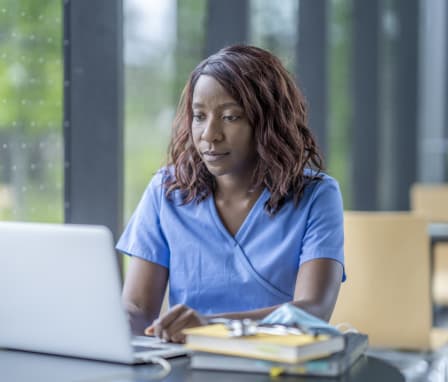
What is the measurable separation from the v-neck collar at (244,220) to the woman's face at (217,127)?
8 cm

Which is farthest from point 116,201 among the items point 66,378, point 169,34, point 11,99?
point 66,378

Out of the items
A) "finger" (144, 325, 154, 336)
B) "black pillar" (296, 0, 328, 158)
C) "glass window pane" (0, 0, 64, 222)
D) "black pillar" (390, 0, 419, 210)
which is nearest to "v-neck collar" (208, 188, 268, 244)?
"finger" (144, 325, 154, 336)

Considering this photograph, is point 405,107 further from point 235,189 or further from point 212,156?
point 212,156

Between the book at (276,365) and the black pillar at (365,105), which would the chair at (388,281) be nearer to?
the book at (276,365)

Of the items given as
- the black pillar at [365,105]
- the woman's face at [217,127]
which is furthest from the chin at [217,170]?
the black pillar at [365,105]

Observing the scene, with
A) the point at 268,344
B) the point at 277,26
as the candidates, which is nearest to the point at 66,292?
the point at 268,344

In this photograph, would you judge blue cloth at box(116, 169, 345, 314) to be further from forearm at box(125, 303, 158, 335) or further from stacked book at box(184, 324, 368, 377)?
stacked book at box(184, 324, 368, 377)

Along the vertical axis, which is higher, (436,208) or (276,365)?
(276,365)

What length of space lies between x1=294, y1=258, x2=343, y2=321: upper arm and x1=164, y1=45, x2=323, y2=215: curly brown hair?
0.49 feet

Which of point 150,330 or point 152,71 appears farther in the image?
point 152,71

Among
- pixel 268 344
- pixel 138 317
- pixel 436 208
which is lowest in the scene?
pixel 436 208

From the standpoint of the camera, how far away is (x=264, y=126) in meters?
1.91

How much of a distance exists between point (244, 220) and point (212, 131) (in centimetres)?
20

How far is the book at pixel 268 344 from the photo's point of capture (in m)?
1.26
